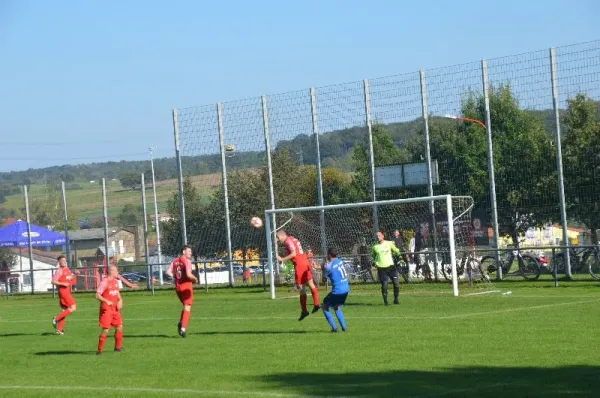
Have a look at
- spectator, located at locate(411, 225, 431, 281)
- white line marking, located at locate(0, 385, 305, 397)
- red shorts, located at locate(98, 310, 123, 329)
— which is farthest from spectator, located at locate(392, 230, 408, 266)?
white line marking, located at locate(0, 385, 305, 397)

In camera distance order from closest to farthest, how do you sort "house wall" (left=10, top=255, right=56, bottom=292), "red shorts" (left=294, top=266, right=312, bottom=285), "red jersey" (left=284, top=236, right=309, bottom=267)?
1. "red shorts" (left=294, top=266, right=312, bottom=285)
2. "red jersey" (left=284, top=236, right=309, bottom=267)
3. "house wall" (left=10, top=255, right=56, bottom=292)

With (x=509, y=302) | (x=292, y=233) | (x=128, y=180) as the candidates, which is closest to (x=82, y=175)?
(x=128, y=180)

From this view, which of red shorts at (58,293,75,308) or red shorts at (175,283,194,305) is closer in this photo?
red shorts at (175,283,194,305)

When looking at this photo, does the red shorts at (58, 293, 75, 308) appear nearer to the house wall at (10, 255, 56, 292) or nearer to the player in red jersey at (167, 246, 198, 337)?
the player in red jersey at (167, 246, 198, 337)

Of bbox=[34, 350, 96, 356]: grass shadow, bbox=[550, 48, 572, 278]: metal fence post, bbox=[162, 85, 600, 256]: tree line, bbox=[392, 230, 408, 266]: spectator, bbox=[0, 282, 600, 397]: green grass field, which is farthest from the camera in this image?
bbox=[392, 230, 408, 266]: spectator

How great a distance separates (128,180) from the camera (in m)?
86.1

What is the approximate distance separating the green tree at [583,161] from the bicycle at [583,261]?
152 cm

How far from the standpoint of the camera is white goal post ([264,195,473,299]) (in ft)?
119

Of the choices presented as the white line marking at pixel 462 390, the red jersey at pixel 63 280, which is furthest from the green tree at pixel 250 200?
the white line marking at pixel 462 390

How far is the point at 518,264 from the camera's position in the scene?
119 ft

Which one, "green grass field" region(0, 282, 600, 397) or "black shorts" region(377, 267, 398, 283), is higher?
"black shorts" region(377, 267, 398, 283)

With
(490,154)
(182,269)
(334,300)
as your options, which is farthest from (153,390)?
(490,154)

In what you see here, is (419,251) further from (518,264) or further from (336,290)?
(336,290)

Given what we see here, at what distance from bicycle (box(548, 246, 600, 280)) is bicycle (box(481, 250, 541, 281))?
3.19ft
